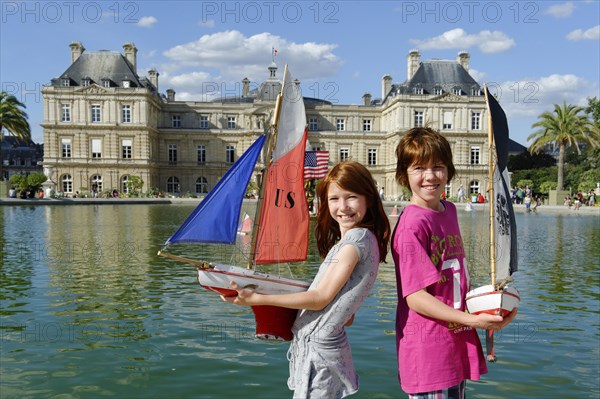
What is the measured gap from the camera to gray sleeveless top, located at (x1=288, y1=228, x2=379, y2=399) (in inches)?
104

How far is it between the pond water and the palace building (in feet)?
147

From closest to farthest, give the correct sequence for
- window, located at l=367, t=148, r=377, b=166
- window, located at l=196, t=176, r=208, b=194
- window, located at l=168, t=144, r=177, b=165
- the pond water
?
1. the pond water
2. window, located at l=196, t=176, r=208, b=194
3. window, located at l=168, t=144, r=177, b=165
4. window, located at l=367, t=148, r=377, b=166

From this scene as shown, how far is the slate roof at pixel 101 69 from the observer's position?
57719 millimetres

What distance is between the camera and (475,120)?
5950cm

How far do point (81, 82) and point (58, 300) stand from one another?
5423 cm

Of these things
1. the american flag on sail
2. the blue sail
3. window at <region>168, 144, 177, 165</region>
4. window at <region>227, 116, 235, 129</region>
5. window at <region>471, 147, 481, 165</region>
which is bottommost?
the blue sail

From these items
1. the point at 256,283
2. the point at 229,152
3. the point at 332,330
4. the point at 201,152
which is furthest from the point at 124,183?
the point at 332,330

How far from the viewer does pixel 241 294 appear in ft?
8.57

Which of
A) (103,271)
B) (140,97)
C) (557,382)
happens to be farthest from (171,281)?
(140,97)

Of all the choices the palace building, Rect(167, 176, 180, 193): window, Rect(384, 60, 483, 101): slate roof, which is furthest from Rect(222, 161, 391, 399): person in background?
Rect(167, 176, 180, 193): window

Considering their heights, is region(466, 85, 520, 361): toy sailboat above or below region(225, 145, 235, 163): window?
below

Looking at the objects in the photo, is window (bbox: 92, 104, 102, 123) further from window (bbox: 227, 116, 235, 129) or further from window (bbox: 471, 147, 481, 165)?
window (bbox: 471, 147, 481, 165)

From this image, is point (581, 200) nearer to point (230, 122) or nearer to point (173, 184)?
point (230, 122)

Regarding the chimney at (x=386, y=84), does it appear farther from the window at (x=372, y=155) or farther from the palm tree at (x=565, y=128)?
the palm tree at (x=565, y=128)
